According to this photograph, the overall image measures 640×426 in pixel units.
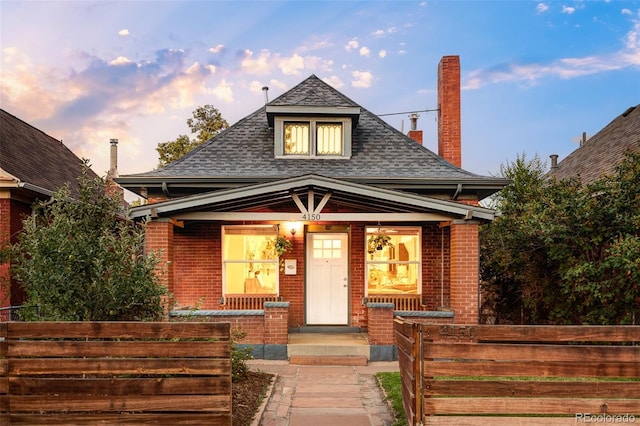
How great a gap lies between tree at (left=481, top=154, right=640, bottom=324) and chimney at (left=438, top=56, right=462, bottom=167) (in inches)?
99.5

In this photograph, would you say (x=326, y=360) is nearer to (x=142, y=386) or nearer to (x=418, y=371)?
(x=418, y=371)

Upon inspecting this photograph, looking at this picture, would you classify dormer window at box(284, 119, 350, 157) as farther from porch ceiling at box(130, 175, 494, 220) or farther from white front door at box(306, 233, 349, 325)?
porch ceiling at box(130, 175, 494, 220)

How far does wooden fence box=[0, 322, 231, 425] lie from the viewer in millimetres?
4320

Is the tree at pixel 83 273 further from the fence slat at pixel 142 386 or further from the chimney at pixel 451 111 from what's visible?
the chimney at pixel 451 111

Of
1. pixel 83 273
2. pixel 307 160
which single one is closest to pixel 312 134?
pixel 307 160

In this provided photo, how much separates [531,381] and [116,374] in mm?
3693

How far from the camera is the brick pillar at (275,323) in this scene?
9117 millimetres

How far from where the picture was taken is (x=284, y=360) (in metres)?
9.16

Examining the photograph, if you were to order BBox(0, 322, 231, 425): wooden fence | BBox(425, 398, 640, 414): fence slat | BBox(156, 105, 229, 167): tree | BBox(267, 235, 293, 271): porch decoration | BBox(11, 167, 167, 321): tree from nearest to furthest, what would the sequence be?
BBox(425, 398, 640, 414): fence slat → BBox(0, 322, 231, 425): wooden fence → BBox(11, 167, 167, 321): tree → BBox(267, 235, 293, 271): porch decoration → BBox(156, 105, 229, 167): tree

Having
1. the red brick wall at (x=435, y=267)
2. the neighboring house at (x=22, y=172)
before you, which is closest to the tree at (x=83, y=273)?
the neighboring house at (x=22, y=172)

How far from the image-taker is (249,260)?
440 inches

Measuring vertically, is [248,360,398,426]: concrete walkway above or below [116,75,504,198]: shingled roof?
below

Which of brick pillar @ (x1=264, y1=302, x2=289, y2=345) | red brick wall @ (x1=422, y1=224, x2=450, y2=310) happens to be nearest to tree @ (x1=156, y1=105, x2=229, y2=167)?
red brick wall @ (x1=422, y1=224, x2=450, y2=310)

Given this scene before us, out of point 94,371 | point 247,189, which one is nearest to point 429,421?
point 94,371
